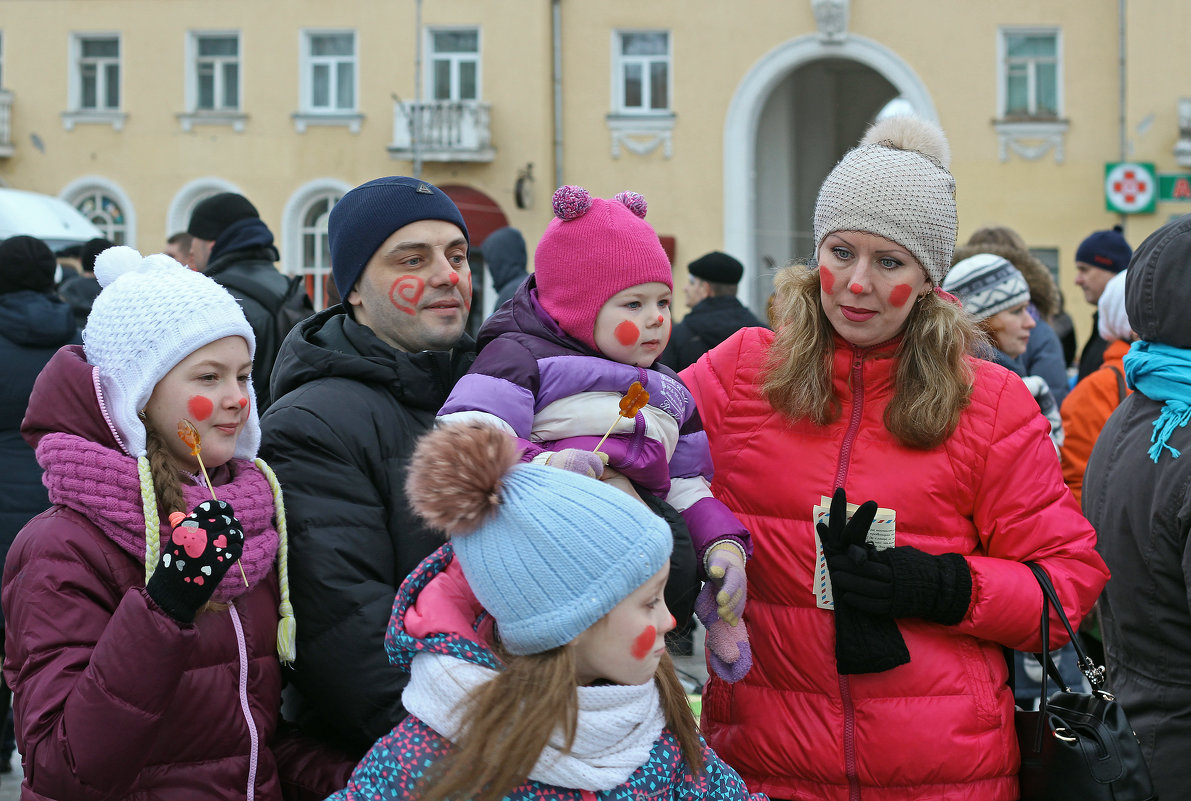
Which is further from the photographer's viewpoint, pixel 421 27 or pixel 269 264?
pixel 421 27

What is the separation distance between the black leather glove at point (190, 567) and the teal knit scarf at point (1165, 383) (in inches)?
81.5

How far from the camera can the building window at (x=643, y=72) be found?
72.5 ft

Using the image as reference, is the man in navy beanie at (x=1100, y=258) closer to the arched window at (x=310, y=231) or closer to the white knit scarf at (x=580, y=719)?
the white knit scarf at (x=580, y=719)

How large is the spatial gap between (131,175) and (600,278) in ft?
71.3

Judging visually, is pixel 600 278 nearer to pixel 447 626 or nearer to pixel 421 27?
pixel 447 626

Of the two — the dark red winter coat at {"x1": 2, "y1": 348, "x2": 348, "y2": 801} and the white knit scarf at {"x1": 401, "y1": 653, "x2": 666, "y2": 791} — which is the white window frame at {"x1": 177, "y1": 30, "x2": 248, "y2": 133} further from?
the white knit scarf at {"x1": 401, "y1": 653, "x2": 666, "y2": 791}

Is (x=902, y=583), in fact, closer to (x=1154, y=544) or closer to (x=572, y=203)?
(x=1154, y=544)

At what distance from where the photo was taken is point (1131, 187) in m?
20.8

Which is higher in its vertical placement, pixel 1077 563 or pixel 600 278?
pixel 600 278

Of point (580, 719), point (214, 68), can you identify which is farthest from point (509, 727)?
point (214, 68)

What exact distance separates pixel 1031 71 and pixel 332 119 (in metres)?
11.8

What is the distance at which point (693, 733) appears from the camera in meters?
2.22

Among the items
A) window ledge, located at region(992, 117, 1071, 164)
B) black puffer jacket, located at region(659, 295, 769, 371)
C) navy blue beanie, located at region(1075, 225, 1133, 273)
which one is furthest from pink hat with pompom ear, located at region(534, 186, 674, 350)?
window ledge, located at region(992, 117, 1071, 164)

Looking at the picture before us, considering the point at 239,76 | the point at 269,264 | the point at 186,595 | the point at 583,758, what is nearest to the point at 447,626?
the point at 583,758
